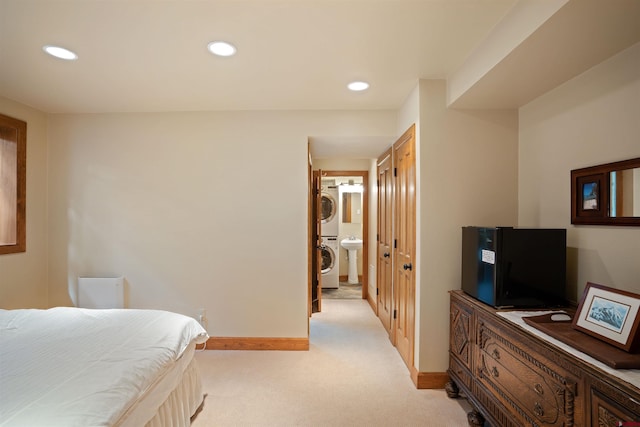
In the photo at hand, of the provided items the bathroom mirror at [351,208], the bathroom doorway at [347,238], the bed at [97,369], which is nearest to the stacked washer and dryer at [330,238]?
the bathroom doorway at [347,238]

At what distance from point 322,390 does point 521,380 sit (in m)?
1.44

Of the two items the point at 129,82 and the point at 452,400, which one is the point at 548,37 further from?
the point at 129,82

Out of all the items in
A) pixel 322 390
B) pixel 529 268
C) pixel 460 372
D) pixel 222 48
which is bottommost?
pixel 322 390

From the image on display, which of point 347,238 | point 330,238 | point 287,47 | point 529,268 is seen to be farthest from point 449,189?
point 347,238

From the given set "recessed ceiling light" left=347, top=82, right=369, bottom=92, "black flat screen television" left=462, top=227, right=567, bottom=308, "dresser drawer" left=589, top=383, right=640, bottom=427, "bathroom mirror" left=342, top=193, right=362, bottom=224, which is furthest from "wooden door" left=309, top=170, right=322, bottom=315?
"dresser drawer" left=589, top=383, right=640, bottom=427

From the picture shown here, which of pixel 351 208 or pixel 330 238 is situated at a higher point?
pixel 351 208

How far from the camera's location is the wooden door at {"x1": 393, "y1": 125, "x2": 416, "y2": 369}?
8.70 ft

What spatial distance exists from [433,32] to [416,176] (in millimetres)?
1040

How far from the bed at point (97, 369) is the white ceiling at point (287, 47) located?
176 centimetres

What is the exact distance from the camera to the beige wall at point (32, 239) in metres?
2.93

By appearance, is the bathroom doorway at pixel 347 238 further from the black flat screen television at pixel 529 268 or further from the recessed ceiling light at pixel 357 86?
the black flat screen television at pixel 529 268

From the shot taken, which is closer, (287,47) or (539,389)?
(539,389)

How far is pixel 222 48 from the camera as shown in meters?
2.00

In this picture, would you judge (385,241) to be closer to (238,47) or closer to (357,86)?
(357,86)
